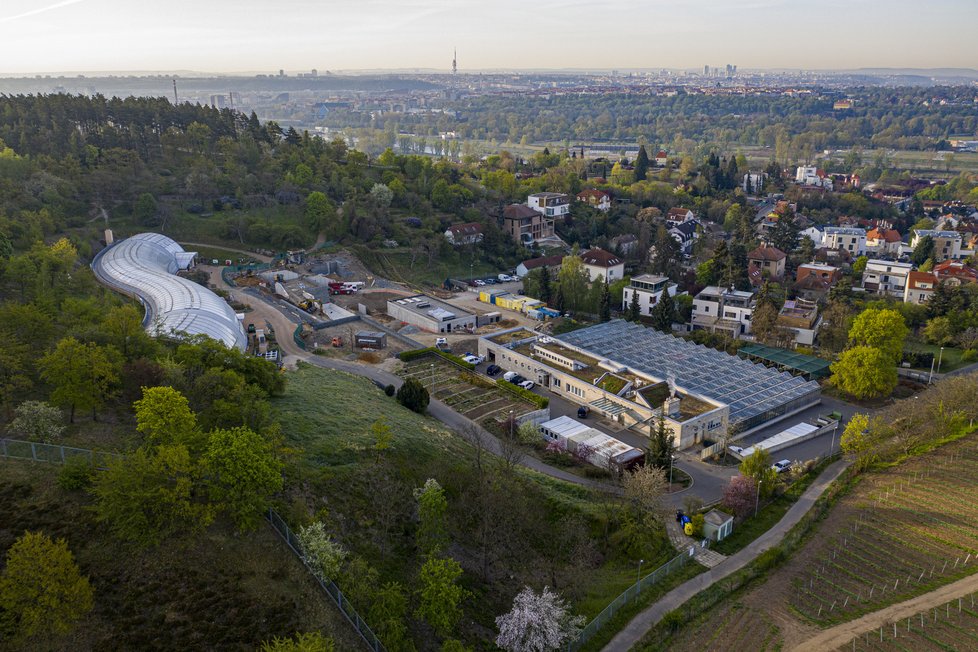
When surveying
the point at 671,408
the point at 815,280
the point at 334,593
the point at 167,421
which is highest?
the point at 167,421

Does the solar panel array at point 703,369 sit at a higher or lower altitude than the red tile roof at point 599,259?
lower

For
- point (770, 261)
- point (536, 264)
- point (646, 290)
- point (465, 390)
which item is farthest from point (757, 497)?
point (536, 264)

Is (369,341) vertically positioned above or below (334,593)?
below

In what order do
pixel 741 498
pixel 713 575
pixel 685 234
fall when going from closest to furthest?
pixel 713 575
pixel 741 498
pixel 685 234

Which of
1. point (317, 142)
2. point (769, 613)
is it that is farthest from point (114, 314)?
point (317, 142)

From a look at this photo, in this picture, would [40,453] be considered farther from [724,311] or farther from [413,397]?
[724,311]

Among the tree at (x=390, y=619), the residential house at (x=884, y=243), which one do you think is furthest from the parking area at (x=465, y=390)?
the residential house at (x=884, y=243)

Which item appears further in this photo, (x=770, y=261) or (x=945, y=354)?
(x=770, y=261)

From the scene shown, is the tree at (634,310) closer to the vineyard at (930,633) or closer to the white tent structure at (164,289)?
the white tent structure at (164,289)
